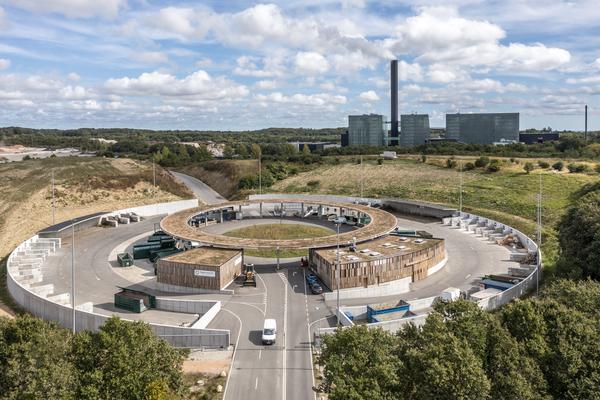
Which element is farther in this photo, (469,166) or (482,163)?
(469,166)

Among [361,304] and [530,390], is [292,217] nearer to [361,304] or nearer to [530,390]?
[361,304]

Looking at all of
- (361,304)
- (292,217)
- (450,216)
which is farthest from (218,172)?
(361,304)

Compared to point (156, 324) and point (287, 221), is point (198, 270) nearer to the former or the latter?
point (156, 324)

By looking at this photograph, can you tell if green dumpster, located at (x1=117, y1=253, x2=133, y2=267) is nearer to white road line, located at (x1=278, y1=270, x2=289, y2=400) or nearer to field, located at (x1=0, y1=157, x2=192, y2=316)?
white road line, located at (x1=278, y1=270, x2=289, y2=400)

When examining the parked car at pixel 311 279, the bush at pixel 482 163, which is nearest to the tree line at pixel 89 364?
the parked car at pixel 311 279

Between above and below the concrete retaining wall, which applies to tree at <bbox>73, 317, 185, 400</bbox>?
above

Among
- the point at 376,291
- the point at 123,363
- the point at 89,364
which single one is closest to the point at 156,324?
the point at 89,364

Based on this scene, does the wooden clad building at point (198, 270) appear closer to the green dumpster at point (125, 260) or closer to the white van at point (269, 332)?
the green dumpster at point (125, 260)

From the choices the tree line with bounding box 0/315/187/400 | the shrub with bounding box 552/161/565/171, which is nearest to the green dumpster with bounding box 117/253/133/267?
the tree line with bounding box 0/315/187/400
